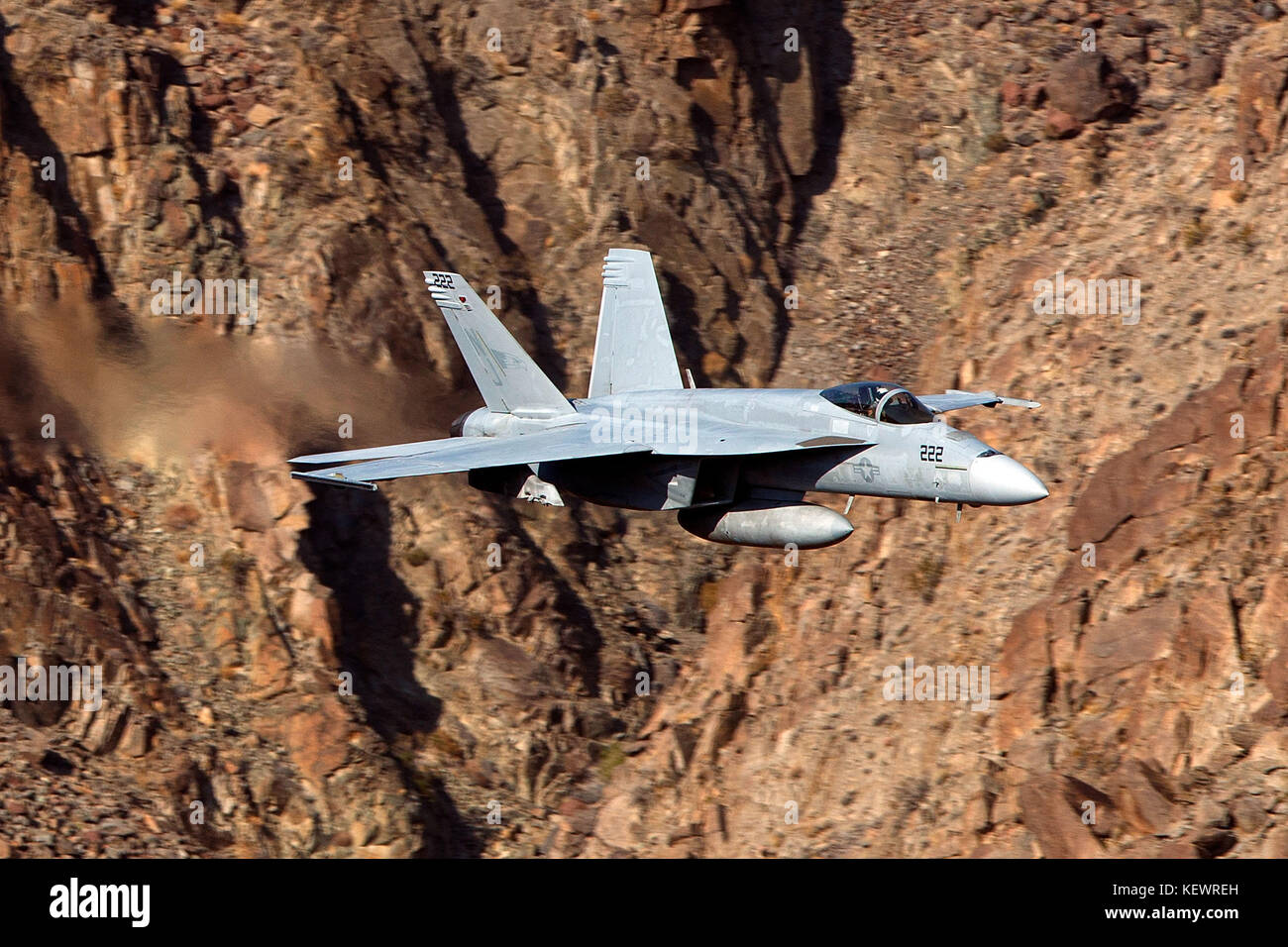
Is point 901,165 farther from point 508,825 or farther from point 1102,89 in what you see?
point 508,825

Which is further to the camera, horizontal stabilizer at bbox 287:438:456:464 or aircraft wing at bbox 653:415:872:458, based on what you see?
horizontal stabilizer at bbox 287:438:456:464

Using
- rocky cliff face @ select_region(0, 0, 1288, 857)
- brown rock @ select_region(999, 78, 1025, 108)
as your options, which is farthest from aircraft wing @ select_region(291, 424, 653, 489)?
brown rock @ select_region(999, 78, 1025, 108)

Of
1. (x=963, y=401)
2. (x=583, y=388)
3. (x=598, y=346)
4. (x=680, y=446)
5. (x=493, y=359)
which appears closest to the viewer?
(x=680, y=446)

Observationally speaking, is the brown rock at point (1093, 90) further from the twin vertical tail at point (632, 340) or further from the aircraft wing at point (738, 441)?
the aircraft wing at point (738, 441)

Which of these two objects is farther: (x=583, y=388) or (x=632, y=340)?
(x=583, y=388)

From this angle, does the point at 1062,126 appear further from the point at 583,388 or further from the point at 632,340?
the point at 632,340

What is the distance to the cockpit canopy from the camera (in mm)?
25641

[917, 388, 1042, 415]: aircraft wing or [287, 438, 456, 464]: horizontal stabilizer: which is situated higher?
[917, 388, 1042, 415]: aircraft wing

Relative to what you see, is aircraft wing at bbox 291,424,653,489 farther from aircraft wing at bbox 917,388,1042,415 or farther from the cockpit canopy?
aircraft wing at bbox 917,388,1042,415

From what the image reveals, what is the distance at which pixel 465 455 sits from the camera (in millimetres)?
27375

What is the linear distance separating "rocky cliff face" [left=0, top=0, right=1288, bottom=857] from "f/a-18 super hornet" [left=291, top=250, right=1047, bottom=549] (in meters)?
5.58

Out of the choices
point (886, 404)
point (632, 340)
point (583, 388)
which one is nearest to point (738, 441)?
point (886, 404)

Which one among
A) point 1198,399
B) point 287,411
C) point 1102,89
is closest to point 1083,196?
point 1102,89

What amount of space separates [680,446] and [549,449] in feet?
7.70
